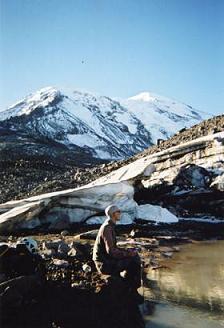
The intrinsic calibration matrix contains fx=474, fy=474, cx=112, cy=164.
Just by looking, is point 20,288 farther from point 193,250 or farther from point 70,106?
point 70,106

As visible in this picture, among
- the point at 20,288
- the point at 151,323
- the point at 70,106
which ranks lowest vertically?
the point at 151,323

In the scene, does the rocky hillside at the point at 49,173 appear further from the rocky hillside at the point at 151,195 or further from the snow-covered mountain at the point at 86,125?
the snow-covered mountain at the point at 86,125

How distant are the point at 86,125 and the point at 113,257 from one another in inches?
5542

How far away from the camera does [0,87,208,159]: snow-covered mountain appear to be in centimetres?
12088

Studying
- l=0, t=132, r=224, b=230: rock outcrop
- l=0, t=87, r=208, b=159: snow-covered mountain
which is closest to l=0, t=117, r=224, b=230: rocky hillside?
l=0, t=132, r=224, b=230: rock outcrop

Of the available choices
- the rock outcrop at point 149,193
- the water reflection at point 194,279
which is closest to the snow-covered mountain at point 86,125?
the rock outcrop at point 149,193

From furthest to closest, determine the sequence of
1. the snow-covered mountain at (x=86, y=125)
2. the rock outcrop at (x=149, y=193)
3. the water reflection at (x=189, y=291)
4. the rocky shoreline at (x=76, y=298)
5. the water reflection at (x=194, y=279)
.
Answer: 1. the snow-covered mountain at (x=86, y=125)
2. the rock outcrop at (x=149, y=193)
3. the water reflection at (x=194, y=279)
4. the water reflection at (x=189, y=291)
5. the rocky shoreline at (x=76, y=298)

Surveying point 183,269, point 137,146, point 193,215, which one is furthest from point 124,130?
point 183,269

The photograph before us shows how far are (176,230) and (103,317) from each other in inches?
506

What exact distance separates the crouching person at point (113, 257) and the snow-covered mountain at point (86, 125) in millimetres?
89897

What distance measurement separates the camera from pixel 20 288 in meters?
8.89

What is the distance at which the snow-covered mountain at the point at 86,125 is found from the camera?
121m

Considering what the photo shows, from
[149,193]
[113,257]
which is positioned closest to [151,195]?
[149,193]

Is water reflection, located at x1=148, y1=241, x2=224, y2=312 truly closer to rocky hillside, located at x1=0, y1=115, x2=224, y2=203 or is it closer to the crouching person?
the crouching person
